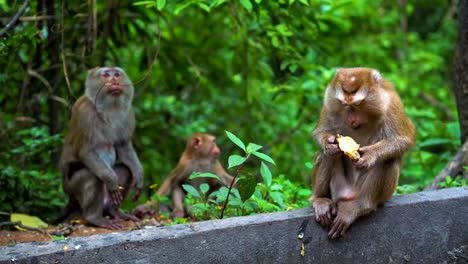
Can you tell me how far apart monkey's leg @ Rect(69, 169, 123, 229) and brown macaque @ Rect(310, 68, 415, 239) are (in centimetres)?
244

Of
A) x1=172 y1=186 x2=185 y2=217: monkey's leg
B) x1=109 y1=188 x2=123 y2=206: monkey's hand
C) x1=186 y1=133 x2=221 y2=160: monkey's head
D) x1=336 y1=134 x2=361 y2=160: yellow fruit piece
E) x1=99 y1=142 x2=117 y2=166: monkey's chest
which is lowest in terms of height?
x1=172 y1=186 x2=185 y2=217: monkey's leg

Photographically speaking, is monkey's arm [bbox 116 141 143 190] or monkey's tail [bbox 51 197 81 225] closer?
monkey's tail [bbox 51 197 81 225]

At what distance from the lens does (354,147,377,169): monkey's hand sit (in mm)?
3691

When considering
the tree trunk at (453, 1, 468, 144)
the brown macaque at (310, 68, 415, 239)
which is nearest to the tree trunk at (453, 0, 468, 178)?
the tree trunk at (453, 1, 468, 144)

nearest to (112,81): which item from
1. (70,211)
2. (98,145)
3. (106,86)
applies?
(106,86)

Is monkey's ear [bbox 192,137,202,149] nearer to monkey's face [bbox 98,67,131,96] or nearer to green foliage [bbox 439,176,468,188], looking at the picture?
monkey's face [bbox 98,67,131,96]

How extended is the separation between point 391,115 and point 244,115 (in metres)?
5.37

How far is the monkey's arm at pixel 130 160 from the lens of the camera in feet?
20.5

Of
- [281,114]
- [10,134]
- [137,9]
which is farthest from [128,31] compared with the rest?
[281,114]

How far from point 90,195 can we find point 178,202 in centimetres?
99

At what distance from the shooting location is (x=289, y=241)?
3.56 meters

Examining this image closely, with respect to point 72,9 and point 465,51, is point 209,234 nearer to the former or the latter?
point 465,51

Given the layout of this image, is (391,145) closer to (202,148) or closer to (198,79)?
(202,148)

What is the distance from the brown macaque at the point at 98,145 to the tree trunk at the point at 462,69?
114 inches
